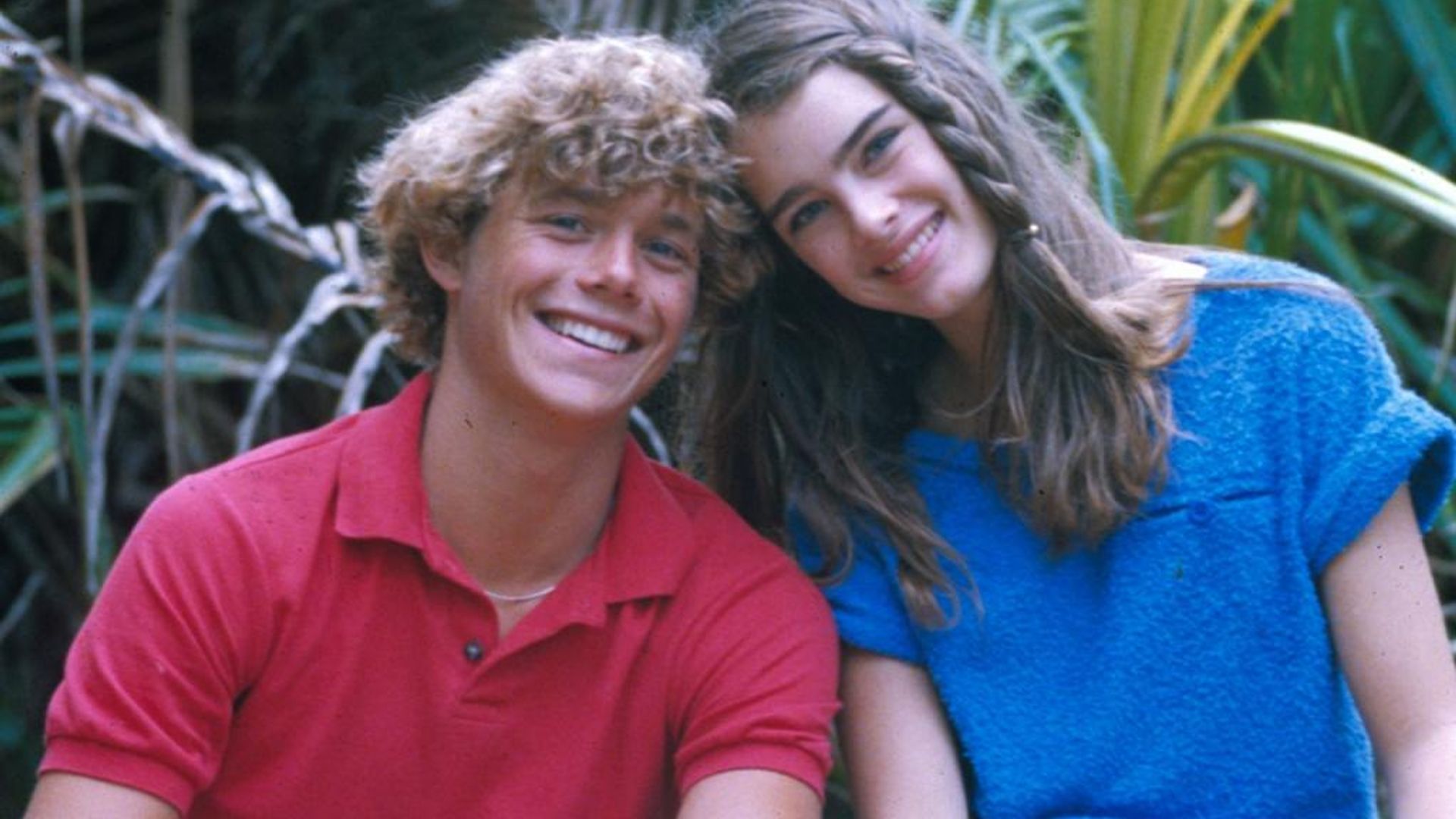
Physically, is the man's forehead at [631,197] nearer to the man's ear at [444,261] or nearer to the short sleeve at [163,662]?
the man's ear at [444,261]

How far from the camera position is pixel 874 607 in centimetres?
196

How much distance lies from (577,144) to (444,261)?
228 mm

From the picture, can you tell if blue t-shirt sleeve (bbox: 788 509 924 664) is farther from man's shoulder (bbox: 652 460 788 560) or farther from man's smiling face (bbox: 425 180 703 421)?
man's smiling face (bbox: 425 180 703 421)

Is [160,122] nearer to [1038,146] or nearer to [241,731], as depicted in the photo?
[241,731]

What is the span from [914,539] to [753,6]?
0.60 metres

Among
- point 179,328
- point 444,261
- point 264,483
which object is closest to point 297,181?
point 179,328

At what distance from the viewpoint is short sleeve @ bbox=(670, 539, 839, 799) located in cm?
181

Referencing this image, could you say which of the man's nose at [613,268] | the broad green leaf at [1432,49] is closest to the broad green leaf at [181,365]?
the man's nose at [613,268]

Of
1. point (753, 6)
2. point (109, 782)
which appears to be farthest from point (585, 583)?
point (753, 6)

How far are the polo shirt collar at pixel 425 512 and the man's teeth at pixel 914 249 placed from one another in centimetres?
35

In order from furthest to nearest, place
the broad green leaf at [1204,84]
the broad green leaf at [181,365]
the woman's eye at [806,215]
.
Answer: the broad green leaf at [181,365] → the broad green leaf at [1204,84] → the woman's eye at [806,215]

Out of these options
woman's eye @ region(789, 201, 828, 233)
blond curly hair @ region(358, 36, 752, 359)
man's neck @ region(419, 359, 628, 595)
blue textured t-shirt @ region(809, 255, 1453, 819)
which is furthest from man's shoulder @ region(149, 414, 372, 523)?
blue textured t-shirt @ region(809, 255, 1453, 819)

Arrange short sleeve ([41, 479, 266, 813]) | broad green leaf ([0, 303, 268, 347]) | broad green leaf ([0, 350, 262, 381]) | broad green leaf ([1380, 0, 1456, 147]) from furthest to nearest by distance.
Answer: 1. broad green leaf ([0, 303, 268, 347])
2. broad green leaf ([0, 350, 262, 381])
3. broad green leaf ([1380, 0, 1456, 147])
4. short sleeve ([41, 479, 266, 813])

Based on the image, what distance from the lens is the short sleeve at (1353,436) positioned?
5.75 ft
